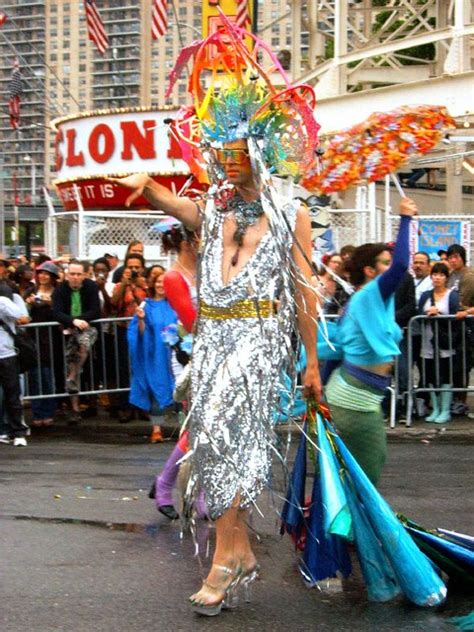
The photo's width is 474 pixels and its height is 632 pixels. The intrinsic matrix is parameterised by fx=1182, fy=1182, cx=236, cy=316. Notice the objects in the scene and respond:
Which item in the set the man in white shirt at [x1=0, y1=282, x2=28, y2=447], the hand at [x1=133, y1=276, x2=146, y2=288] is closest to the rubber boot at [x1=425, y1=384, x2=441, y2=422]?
the hand at [x1=133, y1=276, x2=146, y2=288]

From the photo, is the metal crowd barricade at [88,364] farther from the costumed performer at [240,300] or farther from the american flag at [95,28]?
the american flag at [95,28]

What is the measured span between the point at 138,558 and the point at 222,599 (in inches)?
38.4

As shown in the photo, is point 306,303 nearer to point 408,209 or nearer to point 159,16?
point 408,209

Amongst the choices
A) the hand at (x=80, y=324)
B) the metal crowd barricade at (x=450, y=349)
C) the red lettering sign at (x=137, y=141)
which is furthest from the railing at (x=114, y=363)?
the red lettering sign at (x=137, y=141)

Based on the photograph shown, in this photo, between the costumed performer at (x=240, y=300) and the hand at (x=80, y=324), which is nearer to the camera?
the costumed performer at (x=240, y=300)

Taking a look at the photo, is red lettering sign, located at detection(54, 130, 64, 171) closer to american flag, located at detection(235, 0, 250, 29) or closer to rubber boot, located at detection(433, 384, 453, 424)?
american flag, located at detection(235, 0, 250, 29)

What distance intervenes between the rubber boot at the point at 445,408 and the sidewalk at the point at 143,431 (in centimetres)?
8

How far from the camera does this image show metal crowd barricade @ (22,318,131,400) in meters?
11.2

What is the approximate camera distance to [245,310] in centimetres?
496

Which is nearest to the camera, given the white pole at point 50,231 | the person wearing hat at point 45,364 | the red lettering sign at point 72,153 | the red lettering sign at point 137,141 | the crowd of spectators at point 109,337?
the crowd of spectators at point 109,337

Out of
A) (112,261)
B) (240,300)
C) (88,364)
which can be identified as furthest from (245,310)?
(112,261)

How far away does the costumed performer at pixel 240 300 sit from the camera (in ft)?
16.1

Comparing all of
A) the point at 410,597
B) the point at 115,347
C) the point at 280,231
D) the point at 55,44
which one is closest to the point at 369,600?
the point at 410,597

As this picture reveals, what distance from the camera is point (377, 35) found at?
78.0ft
